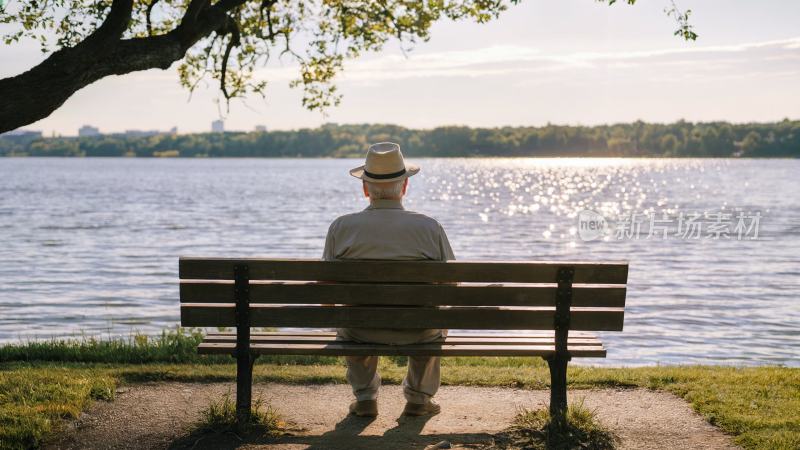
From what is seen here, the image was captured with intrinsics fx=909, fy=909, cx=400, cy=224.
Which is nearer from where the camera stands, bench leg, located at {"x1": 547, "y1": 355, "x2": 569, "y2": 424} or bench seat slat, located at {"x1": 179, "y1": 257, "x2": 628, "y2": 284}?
bench seat slat, located at {"x1": 179, "y1": 257, "x2": 628, "y2": 284}

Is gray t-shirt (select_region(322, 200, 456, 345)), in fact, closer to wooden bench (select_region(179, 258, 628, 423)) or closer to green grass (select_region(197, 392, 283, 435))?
wooden bench (select_region(179, 258, 628, 423))

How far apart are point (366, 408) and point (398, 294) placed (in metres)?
1.07

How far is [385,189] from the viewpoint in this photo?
5.97 metres

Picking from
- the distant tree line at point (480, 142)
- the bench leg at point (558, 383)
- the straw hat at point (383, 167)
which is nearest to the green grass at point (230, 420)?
the straw hat at point (383, 167)

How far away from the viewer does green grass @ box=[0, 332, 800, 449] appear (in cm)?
601

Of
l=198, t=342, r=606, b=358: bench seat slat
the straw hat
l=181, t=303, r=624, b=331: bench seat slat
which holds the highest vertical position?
the straw hat

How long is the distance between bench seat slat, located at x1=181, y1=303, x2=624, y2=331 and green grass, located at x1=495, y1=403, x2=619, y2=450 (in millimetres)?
594

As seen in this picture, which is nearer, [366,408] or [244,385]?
[244,385]

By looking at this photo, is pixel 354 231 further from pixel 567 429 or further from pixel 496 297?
pixel 567 429

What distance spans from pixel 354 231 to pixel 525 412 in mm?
1729

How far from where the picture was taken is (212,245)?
112 feet

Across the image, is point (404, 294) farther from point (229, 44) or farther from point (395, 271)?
point (229, 44)

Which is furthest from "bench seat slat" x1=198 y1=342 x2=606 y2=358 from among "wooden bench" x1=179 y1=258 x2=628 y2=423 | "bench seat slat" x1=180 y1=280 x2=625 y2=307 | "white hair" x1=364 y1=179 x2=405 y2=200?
"white hair" x1=364 y1=179 x2=405 y2=200
